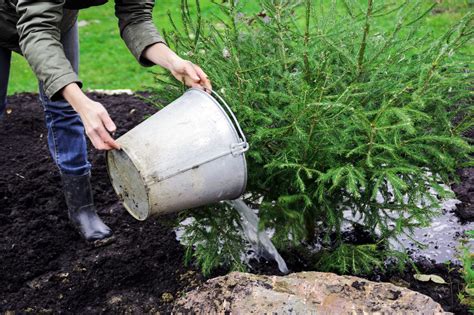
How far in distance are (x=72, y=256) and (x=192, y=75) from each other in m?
1.32

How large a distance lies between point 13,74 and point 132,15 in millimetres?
4566

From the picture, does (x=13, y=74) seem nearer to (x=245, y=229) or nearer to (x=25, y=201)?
(x=25, y=201)

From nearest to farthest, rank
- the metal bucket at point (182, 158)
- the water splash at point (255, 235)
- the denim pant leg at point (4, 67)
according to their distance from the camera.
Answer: the metal bucket at point (182, 158) < the water splash at point (255, 235) < the denim pant leg at point (4, 67)

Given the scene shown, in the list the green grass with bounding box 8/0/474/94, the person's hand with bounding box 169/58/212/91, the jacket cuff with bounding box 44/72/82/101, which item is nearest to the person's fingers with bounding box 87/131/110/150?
the jacket cuff with bounding box 44/72/82/101

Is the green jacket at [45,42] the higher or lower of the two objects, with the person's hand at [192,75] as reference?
higher

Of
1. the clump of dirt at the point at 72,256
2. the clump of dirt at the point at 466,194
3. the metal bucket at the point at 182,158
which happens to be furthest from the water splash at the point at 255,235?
the clump of dirt at the point at 466,194

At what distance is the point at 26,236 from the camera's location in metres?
3.40

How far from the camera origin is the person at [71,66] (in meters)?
2.24

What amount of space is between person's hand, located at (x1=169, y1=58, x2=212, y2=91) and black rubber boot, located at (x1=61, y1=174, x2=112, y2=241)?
1079mm

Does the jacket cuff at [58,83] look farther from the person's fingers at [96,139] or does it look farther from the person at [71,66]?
the person's fingers at [96,139]

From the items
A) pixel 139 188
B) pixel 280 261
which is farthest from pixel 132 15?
pixel 280 261

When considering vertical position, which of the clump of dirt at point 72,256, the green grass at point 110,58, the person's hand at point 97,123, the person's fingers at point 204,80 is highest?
the person's fingers at point 204,80

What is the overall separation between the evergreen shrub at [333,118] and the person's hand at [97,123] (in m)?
0.59

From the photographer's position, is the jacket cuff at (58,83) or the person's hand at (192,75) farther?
the person's hand at (192,75)
